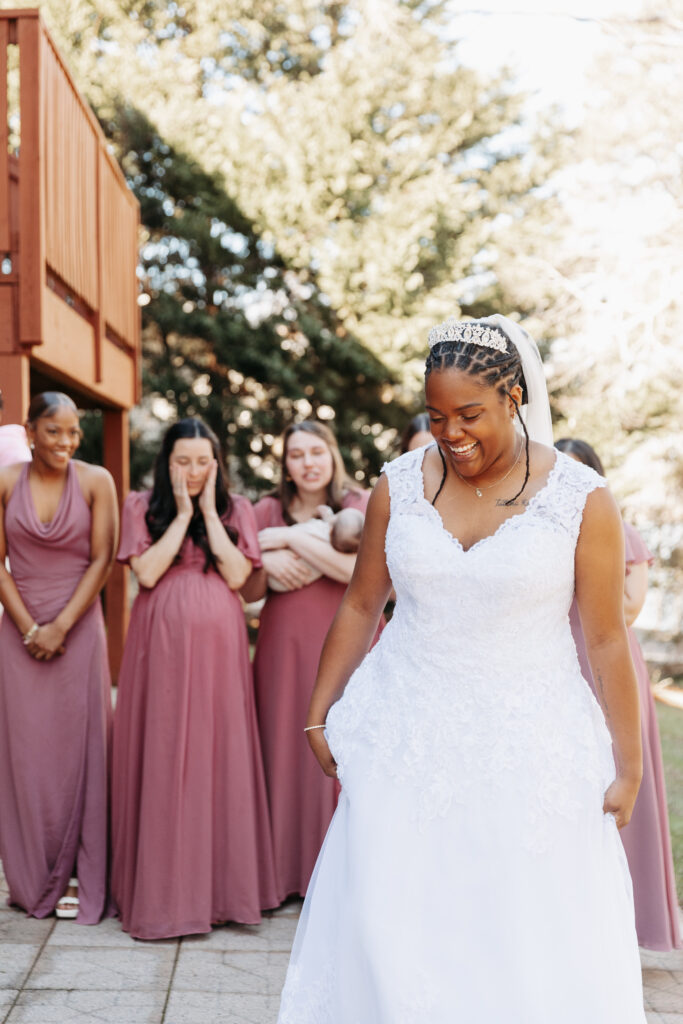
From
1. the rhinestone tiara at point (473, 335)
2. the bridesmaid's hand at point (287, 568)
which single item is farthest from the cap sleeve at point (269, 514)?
the rhinestone tiara at point (473, 335)

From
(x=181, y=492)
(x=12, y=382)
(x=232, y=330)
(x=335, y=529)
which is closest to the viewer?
(x=181, y=492)

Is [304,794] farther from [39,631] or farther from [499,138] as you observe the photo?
[499,138]

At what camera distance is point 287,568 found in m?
4.94

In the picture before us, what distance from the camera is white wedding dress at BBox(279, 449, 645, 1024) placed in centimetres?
235

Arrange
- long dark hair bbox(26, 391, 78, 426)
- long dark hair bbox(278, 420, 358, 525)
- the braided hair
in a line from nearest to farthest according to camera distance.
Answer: the braided hair
long dark hair bbox(26, 391, 78, 426)
long dark hair bbox(278, 420, 358, 525)

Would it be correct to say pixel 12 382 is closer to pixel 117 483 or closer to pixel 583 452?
pixel 583 452

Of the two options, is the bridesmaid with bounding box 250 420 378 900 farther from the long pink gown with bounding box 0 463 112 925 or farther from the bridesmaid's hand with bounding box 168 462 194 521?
the long pink gown with bounding box 0 463 112 925

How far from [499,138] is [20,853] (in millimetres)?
15918

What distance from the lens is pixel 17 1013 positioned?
3.62m

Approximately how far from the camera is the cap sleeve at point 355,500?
17.0ft

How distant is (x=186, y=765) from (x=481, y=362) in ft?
8.99

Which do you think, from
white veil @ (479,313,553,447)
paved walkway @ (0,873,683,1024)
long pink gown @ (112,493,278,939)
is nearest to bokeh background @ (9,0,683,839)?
long pink gown @ (112,493,278,939)

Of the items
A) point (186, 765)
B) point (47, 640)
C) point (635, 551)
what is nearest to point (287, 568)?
point (186, 765)

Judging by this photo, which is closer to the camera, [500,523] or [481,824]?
[481,824]
